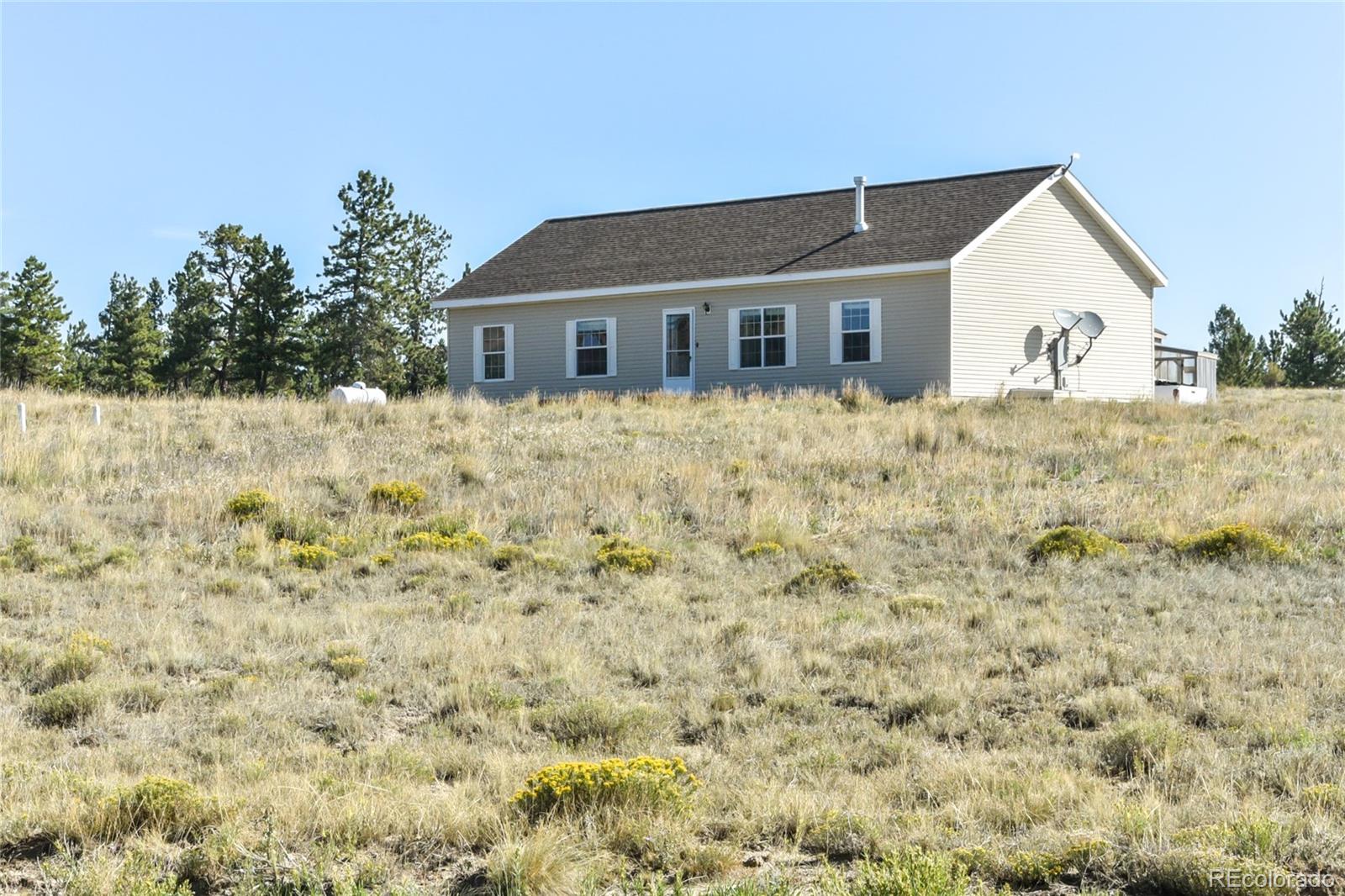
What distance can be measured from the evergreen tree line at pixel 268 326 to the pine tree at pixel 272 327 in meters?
0.05

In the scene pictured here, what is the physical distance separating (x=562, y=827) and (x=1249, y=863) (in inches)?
112

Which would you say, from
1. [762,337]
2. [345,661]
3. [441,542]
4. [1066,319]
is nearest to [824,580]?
[441,542]

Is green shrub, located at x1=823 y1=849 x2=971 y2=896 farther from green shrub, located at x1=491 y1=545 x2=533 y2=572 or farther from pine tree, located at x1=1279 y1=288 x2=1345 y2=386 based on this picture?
pine tree, located at x1=1279 y1=288 x2=1345 y2=386

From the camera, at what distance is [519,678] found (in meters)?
8.22

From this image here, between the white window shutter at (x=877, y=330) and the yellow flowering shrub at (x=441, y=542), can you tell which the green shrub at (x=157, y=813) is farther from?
the white window shutter at (x=877, y=330)

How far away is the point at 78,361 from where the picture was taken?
7025 centimetres

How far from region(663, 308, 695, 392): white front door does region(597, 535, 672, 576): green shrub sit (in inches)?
629

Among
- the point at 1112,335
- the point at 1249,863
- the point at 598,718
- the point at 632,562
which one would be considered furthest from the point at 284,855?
the point at 1112,335

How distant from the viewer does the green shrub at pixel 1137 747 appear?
249 inches

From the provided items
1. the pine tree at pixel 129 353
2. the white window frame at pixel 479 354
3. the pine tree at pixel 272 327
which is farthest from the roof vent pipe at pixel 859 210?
the pine tree at pixel 129 353

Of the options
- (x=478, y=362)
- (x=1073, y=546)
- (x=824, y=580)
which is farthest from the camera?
(x=478, y=362)

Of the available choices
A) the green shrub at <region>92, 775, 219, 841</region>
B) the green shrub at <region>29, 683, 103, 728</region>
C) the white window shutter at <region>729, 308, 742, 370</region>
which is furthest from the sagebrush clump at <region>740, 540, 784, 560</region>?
the white window shutter at <region>729, 308, 742, 370</region>

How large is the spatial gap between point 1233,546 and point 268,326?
4755 centimetres

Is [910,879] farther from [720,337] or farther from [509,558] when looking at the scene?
[720,337]
